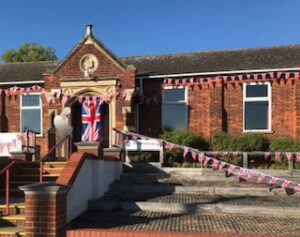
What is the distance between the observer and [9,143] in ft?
56.2

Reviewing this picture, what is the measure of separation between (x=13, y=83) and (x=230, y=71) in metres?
9.40

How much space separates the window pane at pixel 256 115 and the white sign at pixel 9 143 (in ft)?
29.3

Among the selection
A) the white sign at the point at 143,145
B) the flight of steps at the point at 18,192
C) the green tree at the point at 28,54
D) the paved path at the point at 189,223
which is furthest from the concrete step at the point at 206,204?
the green tree at the point at 28,54

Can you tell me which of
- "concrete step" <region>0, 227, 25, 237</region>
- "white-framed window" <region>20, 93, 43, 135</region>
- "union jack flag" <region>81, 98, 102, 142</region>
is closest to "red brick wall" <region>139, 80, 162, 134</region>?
"union jack flag" <region>81, 98, 102, 142</region>

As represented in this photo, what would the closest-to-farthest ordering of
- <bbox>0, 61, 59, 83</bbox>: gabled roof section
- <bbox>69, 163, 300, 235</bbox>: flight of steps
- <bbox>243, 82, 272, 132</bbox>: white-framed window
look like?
<bbox>69, 163, 300, 235</bbox>: flight of steps < <bbox>243, 82, 272, 132</bbox>: white-framed window < <bbox>0, 61, 59, 83</bbox>: gabled roof section

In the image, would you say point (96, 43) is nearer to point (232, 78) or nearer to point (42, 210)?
point (232, 78)

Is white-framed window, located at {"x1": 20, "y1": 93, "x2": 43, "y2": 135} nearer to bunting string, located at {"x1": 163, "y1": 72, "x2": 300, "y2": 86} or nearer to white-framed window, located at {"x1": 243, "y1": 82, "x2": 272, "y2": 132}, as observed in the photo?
bunting string, located at {"x1": 163, "y1": 72, "x2": 300, "y2": 86}

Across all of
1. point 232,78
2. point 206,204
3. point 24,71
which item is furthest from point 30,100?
point 206,204

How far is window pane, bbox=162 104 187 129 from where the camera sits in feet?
58.6

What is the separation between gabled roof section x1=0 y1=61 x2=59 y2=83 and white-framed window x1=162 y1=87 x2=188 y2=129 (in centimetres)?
566

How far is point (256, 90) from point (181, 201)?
8.41m

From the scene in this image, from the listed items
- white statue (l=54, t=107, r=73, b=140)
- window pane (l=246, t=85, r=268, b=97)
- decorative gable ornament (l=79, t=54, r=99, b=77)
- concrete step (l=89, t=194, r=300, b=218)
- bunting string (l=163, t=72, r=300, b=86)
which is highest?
decorative gable ornament (l=79, t=54, r=99, b=77)

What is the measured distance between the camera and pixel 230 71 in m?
17.2

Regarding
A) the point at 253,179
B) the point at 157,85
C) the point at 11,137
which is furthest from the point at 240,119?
the point at 11,137
